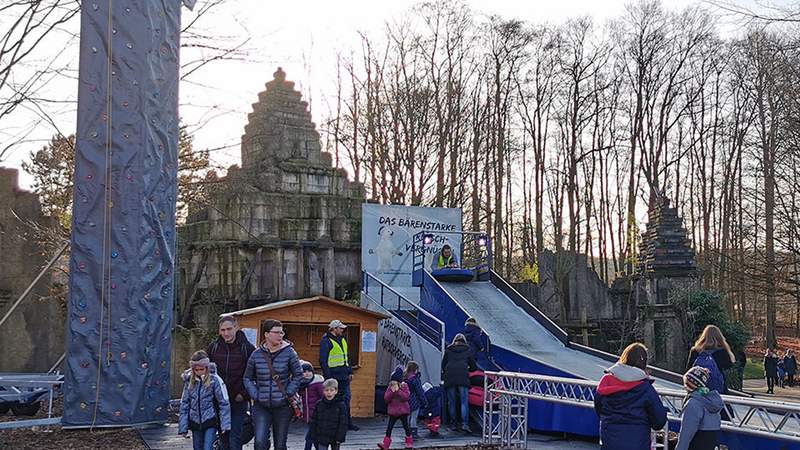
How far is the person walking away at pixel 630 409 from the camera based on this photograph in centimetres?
741

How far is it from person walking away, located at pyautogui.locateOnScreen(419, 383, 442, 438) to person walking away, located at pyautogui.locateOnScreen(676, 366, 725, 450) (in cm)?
647

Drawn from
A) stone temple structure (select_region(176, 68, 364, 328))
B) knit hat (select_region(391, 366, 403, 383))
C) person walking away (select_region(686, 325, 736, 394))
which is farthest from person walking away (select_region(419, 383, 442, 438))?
stone temple structure (select_region(176, 68, 364, 328))

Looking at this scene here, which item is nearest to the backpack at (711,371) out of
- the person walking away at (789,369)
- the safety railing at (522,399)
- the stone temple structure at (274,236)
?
the safety railing at (522,399)

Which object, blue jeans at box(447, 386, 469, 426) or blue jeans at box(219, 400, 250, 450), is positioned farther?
blue jeans at box(447, 386, 469, 426)

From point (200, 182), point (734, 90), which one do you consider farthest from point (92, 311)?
point (734, 90)

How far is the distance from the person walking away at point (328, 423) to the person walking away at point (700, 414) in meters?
3.91

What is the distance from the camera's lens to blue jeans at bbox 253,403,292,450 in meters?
9.28

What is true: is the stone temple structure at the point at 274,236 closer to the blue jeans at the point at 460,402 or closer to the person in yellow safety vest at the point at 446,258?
the person in yellow safety vest at the point at 446,258

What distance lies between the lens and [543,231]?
45656mm

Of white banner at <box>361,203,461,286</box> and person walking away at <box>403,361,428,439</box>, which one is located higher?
white banner at <box>361,203,461,286</box>

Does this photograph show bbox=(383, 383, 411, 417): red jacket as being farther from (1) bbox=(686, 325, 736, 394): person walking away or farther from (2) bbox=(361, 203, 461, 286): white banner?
(2) bbox=(361, 203, 461, 286): white banner

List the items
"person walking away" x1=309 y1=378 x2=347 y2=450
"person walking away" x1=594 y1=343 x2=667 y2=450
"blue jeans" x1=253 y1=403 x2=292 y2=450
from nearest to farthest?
"person walking away" x1=594 y1=343 x2=667 y2=450 < "blue jeans" x1=253 y1=403 x2=292 y2=450 < "person walking away" x1=309 y1=378 x2=347 y2=450

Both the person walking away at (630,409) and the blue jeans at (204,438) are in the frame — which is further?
the blue jeans at (204,438)

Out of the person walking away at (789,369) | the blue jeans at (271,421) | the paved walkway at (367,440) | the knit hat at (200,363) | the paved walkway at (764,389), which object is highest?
the knit hat at (200,363)
